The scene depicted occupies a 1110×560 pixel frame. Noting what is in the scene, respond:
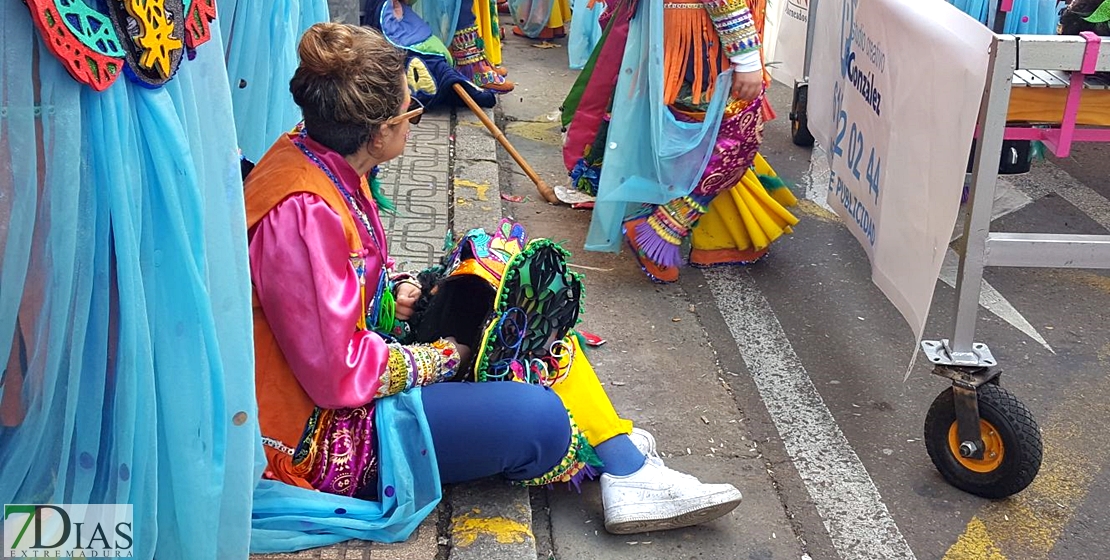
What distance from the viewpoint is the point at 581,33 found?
19.8ft

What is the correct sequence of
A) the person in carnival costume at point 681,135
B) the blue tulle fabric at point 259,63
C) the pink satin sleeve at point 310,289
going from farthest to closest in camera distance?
1. the person in carnival costume at point 681,135
2. the blue tulle fabric at point 259,63
3. the pink satin sleeve at point 310,289

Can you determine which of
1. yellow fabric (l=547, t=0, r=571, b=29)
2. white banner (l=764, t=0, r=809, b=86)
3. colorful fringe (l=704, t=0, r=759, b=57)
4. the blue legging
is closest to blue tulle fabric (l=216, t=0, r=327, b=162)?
the blue legging

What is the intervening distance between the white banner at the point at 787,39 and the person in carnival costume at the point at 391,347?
3.09 m

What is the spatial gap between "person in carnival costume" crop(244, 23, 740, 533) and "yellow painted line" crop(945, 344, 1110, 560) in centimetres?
72

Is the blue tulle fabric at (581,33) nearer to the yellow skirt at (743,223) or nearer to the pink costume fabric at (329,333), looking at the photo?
the yellow skirt at (743,223)

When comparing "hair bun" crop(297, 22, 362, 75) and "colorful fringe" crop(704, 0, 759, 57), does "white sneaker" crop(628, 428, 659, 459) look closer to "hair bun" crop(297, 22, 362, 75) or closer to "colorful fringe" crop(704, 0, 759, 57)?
"hair bun" crop(297, 22, 362, 75)

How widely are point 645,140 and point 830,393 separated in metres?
1.22

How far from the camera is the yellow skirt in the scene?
443 centimetres

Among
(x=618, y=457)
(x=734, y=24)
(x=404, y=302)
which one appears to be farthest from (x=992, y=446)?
(x=734, y=24)

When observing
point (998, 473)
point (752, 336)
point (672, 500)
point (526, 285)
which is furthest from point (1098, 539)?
point (526, 285)

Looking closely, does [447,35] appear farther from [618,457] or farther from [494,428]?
[494,428]

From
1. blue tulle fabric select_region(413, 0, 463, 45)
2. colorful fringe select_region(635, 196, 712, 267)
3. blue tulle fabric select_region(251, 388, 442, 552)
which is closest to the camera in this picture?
blue tulle fabric select_region(251, 388, 442, 552)

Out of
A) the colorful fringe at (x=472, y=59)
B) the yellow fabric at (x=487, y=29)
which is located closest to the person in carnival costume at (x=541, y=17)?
the yellow fabric at (x=487, y=29)

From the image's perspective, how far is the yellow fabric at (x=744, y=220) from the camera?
443 centimetres
